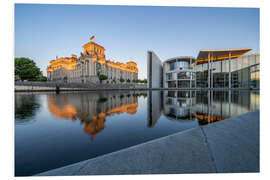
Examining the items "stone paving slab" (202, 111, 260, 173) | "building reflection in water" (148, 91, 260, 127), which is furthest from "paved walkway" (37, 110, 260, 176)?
"building reflection in water" (148, 91, 260, 127)

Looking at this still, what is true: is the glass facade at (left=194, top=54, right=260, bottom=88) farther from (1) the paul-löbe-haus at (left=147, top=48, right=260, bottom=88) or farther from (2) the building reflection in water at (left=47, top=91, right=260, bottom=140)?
(2) the building reflection in water at (left=47, top=91, right=260, bottom=140)

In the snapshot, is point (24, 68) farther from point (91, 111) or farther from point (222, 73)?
point (222, 73)

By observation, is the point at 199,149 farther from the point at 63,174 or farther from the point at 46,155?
the point at 46,155

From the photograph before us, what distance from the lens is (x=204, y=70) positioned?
40.5 metres

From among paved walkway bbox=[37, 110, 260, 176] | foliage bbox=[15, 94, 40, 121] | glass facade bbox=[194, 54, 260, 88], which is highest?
glass facade bbox=[194, 54, 260, 88]

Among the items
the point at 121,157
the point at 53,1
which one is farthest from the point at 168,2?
the point at 121,157

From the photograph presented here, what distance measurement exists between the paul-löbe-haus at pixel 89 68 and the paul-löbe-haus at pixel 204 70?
87.3ft

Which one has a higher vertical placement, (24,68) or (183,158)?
(24,68)

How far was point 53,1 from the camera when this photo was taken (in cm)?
310

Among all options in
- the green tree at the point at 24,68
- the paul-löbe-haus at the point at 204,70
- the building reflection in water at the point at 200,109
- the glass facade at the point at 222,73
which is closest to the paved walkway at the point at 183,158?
the building reflection in water at the point at 200,109

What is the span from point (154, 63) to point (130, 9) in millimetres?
45845

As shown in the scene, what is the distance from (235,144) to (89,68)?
2327 inches

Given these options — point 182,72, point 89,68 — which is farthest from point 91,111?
point 89,68

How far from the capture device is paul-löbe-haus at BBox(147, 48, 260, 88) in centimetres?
3134
